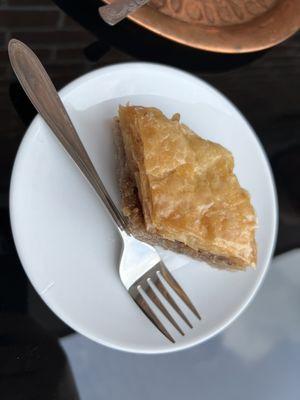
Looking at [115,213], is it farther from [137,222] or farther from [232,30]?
[232,30]

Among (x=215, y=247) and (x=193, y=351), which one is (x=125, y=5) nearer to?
(x=215, y=247)

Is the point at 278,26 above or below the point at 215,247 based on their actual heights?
above

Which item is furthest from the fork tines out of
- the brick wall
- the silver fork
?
the brick wall

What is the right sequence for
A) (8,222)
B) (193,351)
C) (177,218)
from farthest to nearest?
1. (193,351)
2. (8,222)
3. (177,218)

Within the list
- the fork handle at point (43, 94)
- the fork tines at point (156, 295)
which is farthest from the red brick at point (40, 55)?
the fork tines at point (156, 295)

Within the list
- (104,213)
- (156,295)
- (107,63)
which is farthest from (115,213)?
(107,63)

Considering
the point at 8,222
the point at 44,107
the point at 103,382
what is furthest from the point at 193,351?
the point at 44,107
